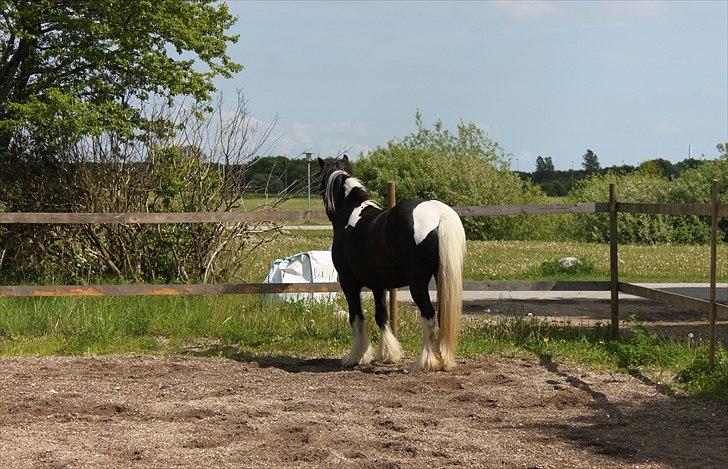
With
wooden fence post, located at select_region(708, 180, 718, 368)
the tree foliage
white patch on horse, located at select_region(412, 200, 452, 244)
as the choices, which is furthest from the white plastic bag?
the tree foliage

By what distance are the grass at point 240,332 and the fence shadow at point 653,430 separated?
1.71 m

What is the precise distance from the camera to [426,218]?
7891 millimetres

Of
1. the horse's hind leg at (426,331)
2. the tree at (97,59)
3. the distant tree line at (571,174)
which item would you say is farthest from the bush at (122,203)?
the distant tree line at (571,174)

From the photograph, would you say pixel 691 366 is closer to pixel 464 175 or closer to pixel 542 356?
pixel 542 356

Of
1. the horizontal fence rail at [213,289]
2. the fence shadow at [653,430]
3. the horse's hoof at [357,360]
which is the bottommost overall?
the fence shadow at [653,430]

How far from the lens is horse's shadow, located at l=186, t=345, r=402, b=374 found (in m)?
8.37

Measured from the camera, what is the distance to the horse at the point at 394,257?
779 centimetres

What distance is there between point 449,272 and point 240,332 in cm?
313

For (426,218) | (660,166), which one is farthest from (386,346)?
(660,166)

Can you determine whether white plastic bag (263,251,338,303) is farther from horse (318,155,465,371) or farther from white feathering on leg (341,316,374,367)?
white feathering on leg (341,316,374,367)

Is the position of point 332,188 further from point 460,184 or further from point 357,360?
point 460,184

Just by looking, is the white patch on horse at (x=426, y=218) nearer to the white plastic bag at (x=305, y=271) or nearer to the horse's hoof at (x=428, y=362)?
the horse's hoof at (x=428, y=362)

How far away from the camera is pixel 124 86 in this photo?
1242 cm

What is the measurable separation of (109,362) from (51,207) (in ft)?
14.9
